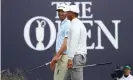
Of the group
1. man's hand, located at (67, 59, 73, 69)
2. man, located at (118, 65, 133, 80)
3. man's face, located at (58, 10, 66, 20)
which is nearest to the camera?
man's hand, located at (67, 59, 73, 69)

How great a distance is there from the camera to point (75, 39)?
7.40 m

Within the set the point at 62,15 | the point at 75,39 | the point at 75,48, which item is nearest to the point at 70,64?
the point at 75,48

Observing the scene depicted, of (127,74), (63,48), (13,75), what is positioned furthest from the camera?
(13,75)

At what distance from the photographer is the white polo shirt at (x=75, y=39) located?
24.3 ft

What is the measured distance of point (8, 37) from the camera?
9.99 meters

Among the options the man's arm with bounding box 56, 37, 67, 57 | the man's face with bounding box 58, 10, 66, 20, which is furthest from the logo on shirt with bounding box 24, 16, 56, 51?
the man's arm with bounding box 56, 37, 67, 57

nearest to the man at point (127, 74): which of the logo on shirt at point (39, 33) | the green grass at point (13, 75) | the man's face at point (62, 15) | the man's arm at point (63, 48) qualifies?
the logo on shirt at point (39, 33)

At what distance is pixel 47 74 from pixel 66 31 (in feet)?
8.16

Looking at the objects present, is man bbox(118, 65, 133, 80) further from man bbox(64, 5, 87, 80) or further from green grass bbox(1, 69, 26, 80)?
man bbox(64, 5, 87, 80)

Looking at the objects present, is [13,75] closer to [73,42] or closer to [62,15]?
[62,15]

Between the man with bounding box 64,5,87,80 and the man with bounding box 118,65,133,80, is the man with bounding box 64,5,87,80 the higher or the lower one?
the higher one

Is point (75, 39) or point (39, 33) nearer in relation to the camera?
point (75, 39)

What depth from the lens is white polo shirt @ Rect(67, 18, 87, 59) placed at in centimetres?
741

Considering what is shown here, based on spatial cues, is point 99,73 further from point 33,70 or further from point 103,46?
point 33,70
